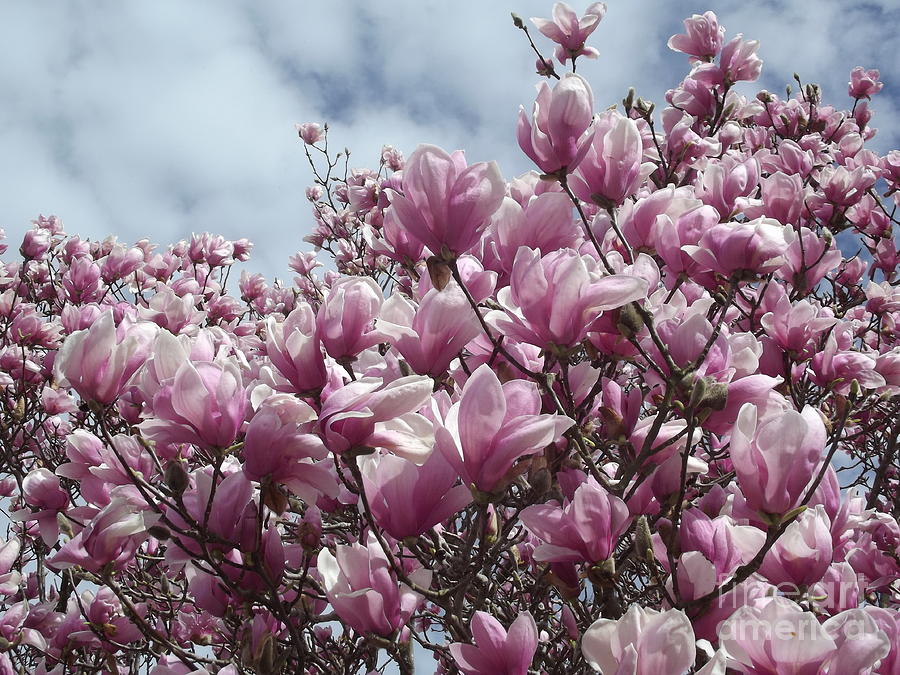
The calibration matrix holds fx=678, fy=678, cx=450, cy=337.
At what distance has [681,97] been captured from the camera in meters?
3.79

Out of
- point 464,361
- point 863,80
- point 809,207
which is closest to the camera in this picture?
point 464,361

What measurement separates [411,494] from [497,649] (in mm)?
314

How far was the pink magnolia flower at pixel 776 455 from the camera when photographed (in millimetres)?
1119

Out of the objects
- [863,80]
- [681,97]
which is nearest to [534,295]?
[681,97]

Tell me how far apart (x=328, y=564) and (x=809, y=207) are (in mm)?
3004

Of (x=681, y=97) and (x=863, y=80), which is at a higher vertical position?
(x=863, y=80)

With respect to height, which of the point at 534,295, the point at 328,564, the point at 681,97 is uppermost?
the point at 681,97

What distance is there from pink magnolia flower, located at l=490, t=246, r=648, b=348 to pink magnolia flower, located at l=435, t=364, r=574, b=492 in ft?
0.54

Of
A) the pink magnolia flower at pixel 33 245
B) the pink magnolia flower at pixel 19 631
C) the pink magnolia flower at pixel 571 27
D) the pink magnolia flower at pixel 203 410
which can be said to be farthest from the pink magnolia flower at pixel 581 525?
the pink magnolia flower at pixel 33 245

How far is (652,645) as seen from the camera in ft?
3.18

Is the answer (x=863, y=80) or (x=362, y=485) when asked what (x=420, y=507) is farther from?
(x=863, y=80)

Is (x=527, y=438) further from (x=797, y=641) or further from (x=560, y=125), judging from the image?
(x=560, y=125)

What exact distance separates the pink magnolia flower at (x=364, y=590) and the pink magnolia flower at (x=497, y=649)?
0.44 feet

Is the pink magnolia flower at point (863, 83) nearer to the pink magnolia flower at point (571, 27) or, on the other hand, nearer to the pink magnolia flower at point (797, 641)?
the pink magnolia flower at point (571, 27)
